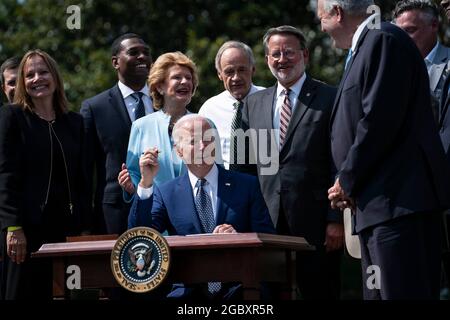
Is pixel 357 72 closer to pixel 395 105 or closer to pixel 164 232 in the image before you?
pixel 395 105

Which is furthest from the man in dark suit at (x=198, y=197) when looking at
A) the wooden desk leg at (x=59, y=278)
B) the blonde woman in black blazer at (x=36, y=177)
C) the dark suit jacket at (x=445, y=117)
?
the dark suit jacket at (x=445, y=117)

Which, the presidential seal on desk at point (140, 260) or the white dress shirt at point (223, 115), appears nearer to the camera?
the presidential seal on desk at point (140, 260)

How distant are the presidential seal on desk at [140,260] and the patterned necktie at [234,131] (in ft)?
6.82

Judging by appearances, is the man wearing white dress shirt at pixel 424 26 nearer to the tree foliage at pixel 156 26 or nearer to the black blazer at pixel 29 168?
the black blazer at pixel 29 168

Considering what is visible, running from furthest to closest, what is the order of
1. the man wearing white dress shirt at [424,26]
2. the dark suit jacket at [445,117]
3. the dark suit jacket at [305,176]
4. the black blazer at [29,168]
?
the man wearing white dress shirt at [424,26], the dark suit jacket at [305,176], the black blazer at [29,168], the dark suit jacket at [445,117]

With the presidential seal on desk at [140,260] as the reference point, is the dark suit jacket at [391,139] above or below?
above

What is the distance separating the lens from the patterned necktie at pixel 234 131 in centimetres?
850

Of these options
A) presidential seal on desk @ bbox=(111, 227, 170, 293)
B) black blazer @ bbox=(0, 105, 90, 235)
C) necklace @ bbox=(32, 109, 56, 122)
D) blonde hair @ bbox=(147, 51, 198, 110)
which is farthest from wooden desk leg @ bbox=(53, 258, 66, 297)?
blonde hair @ bbox=(147, 51, 198, 110)

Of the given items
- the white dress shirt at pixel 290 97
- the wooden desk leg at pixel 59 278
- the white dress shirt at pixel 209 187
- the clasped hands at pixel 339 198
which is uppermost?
the white dress shirt at pixel 290 97

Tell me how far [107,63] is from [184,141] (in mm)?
12850

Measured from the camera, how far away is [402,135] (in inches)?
252

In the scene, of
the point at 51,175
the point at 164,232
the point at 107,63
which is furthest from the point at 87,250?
the point at 107,63

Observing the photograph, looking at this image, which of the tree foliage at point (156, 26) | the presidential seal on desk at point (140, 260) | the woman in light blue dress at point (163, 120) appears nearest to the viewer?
the presidential seal on desk at point (140, 260)

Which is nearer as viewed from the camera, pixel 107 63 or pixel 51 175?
Answer: pixel 51 175
